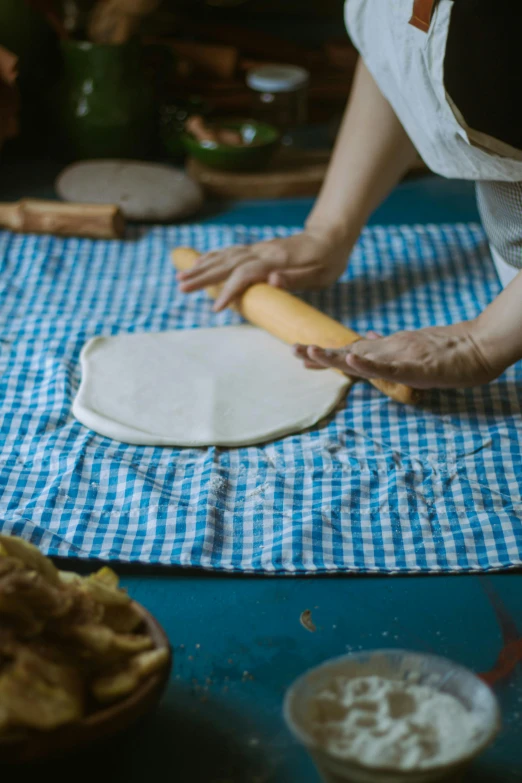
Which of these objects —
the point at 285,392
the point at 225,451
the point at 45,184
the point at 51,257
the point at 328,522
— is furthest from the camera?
the point at 45,184

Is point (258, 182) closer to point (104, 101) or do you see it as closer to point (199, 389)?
point (104, 101)

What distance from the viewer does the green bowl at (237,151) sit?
2016mm

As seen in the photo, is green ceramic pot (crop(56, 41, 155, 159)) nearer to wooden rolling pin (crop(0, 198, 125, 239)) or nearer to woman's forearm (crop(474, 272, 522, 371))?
wooden rolling pin (crop(0, 198, 125, 239))

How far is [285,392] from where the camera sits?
4.23 ft

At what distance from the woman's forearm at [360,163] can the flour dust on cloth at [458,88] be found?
97mm

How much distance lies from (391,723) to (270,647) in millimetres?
243


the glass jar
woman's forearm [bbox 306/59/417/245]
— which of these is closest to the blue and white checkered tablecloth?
woman's forearm [bbox 306/59/417/245]

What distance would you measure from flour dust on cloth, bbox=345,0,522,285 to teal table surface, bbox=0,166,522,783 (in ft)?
2.05

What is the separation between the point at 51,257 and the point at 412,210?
0.88 meters

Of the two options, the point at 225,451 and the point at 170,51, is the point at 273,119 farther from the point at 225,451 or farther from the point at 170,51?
the point at 225,451

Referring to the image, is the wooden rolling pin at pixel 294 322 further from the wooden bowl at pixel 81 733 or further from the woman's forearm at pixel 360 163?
the wooden bowl at pixel 81 733

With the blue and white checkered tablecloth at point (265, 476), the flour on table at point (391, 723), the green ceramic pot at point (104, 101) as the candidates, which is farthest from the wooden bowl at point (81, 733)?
the green ceramic pot at point (104, 101)

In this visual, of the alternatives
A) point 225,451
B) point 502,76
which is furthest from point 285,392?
point 502,76

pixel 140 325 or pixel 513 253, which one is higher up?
pixel 513 253
